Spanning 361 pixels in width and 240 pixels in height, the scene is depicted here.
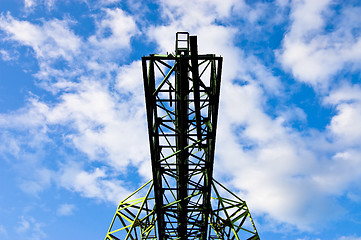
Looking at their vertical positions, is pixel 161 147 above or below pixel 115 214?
above

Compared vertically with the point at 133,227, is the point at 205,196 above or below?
above

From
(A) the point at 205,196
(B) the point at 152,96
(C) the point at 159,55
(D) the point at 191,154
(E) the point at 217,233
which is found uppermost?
(C) the point at 159,55

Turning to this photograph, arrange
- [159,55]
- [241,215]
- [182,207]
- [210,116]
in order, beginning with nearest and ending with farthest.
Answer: [159,55], [210,116], [182,207], [241,215]

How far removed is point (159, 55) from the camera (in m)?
9.98

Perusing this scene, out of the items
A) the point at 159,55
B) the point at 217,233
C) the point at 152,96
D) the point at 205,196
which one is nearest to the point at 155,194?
the point at 205,196

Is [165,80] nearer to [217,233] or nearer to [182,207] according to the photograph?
[182,207]

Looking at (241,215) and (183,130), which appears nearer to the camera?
(183,130)

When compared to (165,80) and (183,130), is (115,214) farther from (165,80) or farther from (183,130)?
(165,80)

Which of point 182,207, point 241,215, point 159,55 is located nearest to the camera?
point 159,55

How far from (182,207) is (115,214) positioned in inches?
114

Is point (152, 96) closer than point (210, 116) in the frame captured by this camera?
Yes

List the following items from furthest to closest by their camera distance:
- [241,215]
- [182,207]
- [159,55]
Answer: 1. [241,215]
2. [182,207]
3. [159,55]

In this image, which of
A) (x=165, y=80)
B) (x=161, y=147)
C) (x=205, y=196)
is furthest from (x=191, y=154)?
(x=165, y=80)

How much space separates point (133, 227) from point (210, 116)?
543 centimetres
